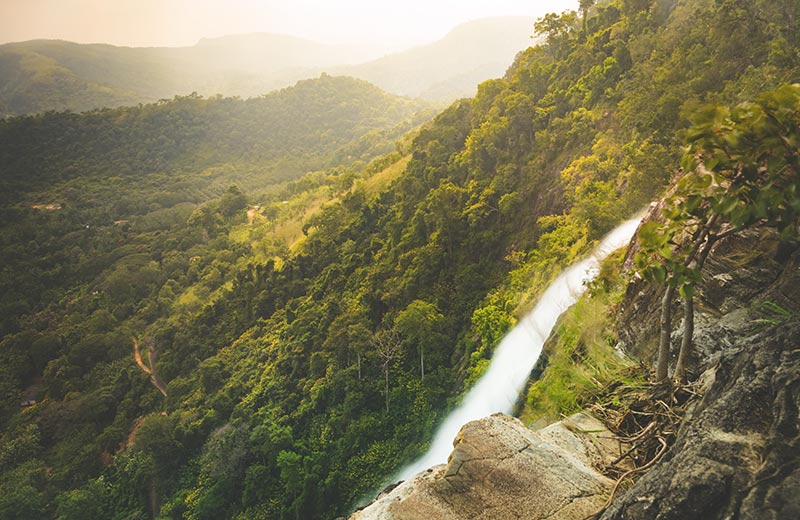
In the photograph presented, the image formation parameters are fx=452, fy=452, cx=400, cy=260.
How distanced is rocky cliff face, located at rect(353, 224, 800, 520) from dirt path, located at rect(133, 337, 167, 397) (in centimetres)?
3769

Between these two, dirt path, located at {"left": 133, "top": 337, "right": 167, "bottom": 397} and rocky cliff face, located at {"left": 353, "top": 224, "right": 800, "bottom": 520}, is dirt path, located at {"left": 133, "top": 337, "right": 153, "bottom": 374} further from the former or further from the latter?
rocky cliff face, located at {"left": 353, "top": 224, "right": 800, "bottom": 520}

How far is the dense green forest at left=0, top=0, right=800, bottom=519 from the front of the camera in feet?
47.5

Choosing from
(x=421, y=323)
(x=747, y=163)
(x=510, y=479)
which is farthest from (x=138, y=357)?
(x=747, y=163)

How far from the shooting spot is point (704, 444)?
7.31 ft

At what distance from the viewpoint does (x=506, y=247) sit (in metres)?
20.7

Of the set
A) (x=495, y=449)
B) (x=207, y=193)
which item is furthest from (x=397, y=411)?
(x=207, y=193)

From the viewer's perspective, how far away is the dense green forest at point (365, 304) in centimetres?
1448

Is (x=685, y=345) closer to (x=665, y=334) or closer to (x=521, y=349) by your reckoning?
(x=665, y=334)

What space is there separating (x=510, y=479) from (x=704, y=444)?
1.47 meters

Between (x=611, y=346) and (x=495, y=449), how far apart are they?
6.68 feet

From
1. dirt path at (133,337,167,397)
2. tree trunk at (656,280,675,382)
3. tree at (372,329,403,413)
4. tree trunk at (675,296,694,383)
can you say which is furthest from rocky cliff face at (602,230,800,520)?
dirt path at (133,337,167,397)

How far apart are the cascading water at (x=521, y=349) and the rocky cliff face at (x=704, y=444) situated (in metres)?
5.57

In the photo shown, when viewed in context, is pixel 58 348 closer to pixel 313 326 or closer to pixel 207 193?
pixel 313 326

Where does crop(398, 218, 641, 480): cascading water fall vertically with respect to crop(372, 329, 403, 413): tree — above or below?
above
